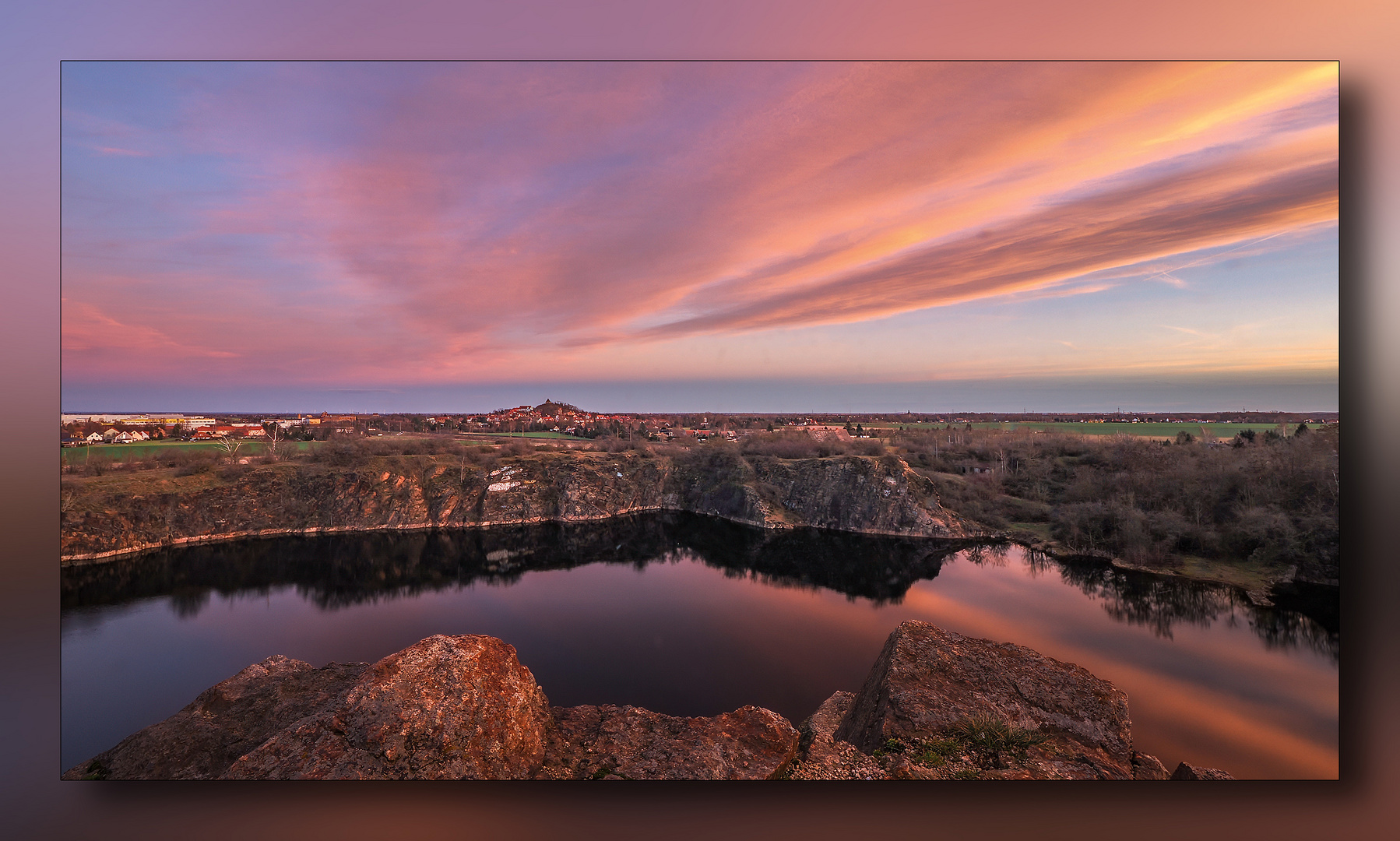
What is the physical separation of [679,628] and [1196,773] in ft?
10.5

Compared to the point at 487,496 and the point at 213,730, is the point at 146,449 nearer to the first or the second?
the point at 213,730

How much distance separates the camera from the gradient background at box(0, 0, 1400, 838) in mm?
2361

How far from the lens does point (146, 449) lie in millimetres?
2863

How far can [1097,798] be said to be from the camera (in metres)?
2.35

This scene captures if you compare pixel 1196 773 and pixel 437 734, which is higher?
pixel 437 734

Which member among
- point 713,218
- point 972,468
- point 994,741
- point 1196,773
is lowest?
point 1196,773

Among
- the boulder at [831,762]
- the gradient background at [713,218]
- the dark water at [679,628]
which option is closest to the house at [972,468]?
the gradient background at [713,218]

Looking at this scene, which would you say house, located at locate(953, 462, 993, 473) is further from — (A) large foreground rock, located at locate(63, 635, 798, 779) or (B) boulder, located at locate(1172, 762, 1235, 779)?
(A) large foreground rock, located at locate(63, 635, 798, 779)

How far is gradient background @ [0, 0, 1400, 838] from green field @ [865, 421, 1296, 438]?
1.44ft

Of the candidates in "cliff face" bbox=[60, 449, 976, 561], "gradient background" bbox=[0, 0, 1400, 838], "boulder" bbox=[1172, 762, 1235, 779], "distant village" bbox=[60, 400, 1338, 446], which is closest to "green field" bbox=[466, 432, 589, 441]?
"distant village" bbox=[60, 400, 1338, 446]

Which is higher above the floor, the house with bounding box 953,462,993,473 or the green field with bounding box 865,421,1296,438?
the green field with bounding box 865,421,1296,438

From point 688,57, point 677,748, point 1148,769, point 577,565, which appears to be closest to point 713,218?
point 688,57

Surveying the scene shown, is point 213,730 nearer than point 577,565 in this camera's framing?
Yes
